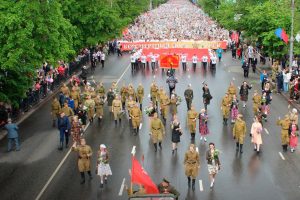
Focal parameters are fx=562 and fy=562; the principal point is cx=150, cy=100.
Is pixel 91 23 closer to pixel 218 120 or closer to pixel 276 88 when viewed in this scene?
pixel 276 88

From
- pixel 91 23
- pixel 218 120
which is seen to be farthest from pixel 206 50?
pixel 218 120

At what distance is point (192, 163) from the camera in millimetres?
17344

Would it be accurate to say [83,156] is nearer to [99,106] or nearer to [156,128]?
[156,128]

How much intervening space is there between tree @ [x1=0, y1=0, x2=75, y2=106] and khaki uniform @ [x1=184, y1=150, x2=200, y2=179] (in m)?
10.2

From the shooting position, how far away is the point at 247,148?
22141 mm

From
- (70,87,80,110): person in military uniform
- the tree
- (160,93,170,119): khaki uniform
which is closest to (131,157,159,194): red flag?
the tree

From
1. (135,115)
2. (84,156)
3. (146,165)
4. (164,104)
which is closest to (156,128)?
(146,165)

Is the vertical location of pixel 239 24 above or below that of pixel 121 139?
above

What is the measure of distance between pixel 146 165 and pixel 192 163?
3154 millimetres

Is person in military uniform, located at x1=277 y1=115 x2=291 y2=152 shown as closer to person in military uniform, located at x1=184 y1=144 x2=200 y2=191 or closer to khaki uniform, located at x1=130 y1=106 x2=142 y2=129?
person in military uniform, located at x1=184 y1=144 x2=200 y2=191

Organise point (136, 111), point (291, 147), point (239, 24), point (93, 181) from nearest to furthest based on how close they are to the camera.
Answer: point (93, 181) → point (291, 147) → point (136, 111) → point (239, 24)

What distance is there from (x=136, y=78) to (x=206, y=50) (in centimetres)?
1660

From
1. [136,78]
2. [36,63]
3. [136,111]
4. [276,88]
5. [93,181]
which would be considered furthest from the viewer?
[136,78]

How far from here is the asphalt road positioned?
1770 cm
